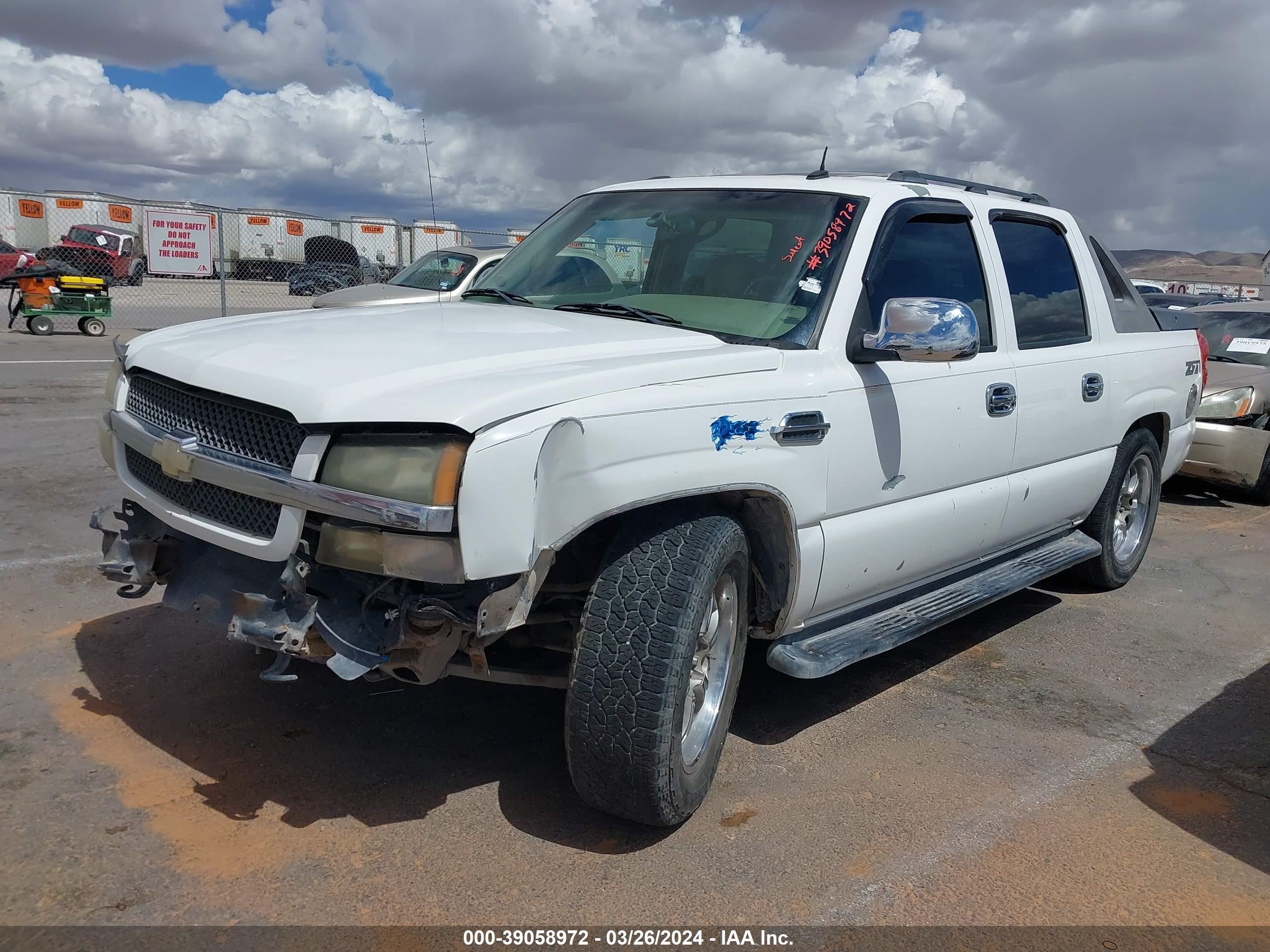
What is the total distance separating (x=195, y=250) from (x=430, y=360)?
17.8m

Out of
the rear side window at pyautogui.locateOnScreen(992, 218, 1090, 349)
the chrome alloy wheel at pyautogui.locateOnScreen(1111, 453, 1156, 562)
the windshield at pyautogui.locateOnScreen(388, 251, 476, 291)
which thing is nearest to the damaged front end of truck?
the rear side window at pyautogui.locateOnScreen(992, 218, 1090, 349)

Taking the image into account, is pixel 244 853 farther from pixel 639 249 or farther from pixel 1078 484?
pixel 1078 484

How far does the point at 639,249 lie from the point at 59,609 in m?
2.93

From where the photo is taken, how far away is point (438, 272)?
1385 centimetres

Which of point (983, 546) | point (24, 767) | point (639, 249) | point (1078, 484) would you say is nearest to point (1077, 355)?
point (1078, 484)

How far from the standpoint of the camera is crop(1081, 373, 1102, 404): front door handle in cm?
→ 496

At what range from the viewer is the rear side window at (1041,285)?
4.68m

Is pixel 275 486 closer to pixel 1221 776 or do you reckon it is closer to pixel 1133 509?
pixel 1221 776

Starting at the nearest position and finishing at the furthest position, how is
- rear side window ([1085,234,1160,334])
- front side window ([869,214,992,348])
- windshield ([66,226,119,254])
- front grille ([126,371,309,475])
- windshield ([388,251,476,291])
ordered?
front grille ([126,371,309,475]), front side window ([869,214,992,348]), rear side window ([1085,234,1160,334]), windshield ([388,251,476,291]), windshield ([66,226,119,254])

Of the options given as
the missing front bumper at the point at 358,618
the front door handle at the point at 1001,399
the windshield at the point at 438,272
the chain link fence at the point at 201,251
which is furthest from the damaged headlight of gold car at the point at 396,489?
the chain link fence at the point at 201,251

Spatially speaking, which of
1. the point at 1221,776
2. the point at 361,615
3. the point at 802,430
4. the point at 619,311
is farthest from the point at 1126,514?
the point at 361,615

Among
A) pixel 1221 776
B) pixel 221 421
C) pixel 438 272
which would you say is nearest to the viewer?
pixel 221 421

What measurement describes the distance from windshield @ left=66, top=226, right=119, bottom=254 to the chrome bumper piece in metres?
34.3

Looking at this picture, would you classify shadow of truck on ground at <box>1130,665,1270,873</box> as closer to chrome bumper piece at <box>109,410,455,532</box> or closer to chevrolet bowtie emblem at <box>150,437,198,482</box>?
chrome bumper piece at <box>109,410,455,532</box>
